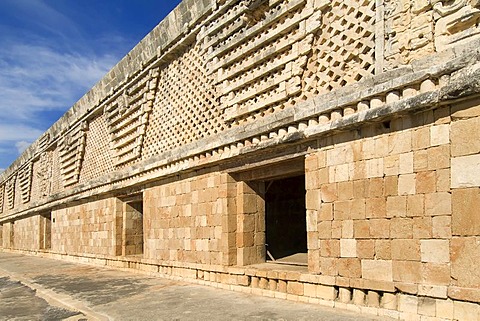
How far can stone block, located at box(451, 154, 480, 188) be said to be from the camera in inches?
136

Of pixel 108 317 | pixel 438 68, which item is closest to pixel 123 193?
pixel 108 317

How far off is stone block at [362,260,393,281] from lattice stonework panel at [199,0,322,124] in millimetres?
2199

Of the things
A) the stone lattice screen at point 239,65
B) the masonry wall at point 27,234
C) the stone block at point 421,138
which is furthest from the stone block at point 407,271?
the masonry wall at point 27,234

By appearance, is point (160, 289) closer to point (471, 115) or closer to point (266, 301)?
point (266, 301)

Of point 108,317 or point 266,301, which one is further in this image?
point 266,301

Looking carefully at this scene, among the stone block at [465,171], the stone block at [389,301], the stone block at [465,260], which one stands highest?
the stone block at [465,171]

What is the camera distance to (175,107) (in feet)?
26.3

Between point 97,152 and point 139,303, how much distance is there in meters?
6.99

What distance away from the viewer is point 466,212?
3506 millimetres

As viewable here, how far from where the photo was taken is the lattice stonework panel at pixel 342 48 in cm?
444

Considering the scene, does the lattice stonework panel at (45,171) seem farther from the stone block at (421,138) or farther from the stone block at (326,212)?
the stone block at (421,138)

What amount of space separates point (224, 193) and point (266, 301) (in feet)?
6.12

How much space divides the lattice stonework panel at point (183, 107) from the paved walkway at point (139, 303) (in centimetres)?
247

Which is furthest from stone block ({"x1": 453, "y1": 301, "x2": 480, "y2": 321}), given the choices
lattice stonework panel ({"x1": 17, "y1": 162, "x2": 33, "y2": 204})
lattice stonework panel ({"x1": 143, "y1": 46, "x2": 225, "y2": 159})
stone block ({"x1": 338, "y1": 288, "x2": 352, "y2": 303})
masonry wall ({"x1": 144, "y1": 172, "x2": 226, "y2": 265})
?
lattice stonework panel ({"x1": 17, "y1": 162, "x2": 33, "y2": 204})
